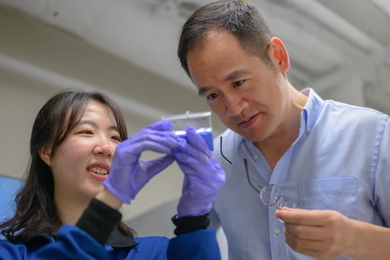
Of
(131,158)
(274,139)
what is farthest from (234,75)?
(131,158)

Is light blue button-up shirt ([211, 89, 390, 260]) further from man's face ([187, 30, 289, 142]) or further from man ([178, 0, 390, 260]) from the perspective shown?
man's face ([187, 30, 289, 142])

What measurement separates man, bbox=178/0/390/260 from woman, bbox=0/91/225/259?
0.35 meters

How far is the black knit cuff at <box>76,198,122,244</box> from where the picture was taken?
1.14m

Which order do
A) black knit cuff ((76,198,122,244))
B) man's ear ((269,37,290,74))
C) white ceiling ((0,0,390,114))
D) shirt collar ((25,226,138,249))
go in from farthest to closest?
white ceiling ((0,0,390,114)) < man's ear ((269,37,290,74)) < shirt collar ((25,226,138,249)) < black knit cuff ((76,198,122,244))

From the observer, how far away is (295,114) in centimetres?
180

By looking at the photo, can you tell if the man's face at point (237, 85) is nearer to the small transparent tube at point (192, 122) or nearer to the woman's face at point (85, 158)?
the small transparent tube at point (192, 122)

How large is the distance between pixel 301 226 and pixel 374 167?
0.46 meters

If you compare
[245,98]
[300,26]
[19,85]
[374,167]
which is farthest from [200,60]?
[19,85]

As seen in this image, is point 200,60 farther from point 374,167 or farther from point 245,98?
point 374,167

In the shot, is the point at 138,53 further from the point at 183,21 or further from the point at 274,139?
the point at 274,139

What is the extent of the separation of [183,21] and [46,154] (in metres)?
1.33

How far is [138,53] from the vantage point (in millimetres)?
2857

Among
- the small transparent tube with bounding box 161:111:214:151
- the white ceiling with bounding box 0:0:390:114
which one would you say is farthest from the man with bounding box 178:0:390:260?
the white ceiling with bounding box 0:0:390:114

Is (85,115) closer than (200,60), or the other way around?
(200,60)
